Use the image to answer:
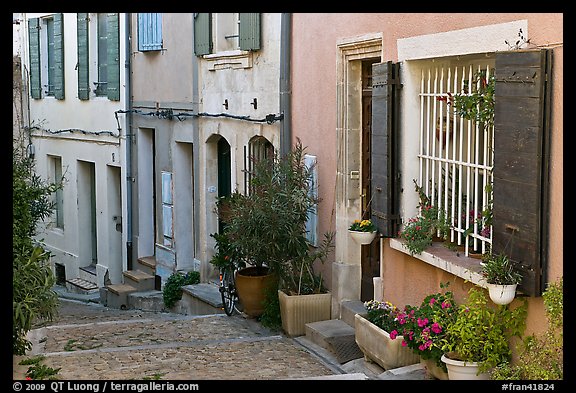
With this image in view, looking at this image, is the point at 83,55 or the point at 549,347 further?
the point at 83,55

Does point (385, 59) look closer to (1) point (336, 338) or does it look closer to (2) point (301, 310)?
(1) point (336, 338)

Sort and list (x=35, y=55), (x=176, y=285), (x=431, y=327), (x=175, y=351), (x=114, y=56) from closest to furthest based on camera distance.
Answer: (x=431, y=327) < (x=175, y=351) < (x=176, y=285) < (x=114, y=56) < (x=35, y=55)

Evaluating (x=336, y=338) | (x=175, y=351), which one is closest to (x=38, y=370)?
(x=175, y=351)

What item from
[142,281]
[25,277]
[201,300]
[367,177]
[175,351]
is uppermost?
[367,177]

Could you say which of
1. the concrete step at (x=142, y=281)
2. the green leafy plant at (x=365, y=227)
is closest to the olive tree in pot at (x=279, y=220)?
the green leafy plant at (x=365, y=227)

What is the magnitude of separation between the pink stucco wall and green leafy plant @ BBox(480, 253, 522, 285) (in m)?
0.22

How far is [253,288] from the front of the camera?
35.0 feet

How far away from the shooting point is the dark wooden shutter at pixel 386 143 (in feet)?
27.4

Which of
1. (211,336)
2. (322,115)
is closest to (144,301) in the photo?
(211,336)

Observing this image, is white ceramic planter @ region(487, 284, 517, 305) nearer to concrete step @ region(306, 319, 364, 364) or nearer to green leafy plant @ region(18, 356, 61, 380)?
concrete step @ region(306, 319, 364, 364)

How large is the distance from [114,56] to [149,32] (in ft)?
4.32

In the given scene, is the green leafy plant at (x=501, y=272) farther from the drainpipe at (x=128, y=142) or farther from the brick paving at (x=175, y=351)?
the drainpipe at (x=128, y=142)
